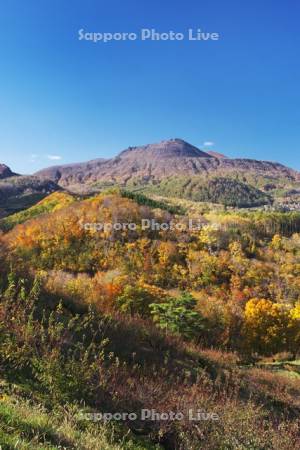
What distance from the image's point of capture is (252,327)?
54.2 metres

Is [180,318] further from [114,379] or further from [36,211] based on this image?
[36,211]

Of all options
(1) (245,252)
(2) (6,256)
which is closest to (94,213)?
(1) (245,252)

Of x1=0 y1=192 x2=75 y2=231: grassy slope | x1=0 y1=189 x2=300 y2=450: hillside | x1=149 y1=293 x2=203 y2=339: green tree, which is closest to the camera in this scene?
x1=0 y1=189 x2=300 y2=450: hillside

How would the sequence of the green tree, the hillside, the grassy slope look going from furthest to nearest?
the grassy slope < the green tree < the hillside

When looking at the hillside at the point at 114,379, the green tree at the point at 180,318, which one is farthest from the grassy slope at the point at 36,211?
the hillside at the point at 114,379

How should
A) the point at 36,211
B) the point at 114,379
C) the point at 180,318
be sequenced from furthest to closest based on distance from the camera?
the point at 36,211
the point at 180,318
the point at 114,379

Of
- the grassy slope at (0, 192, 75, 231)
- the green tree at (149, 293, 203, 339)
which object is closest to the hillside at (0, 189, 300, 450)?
the green tree at (149, 293, 203, 339)

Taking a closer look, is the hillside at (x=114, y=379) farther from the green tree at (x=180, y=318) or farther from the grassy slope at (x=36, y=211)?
the grassy slope at (x=36, y=211)

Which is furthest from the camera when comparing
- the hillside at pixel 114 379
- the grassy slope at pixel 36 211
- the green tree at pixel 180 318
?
the grassy slope at pixel 36 211

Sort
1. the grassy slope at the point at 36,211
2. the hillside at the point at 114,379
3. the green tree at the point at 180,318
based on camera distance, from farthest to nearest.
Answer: the grassy slope at the point at 36,211, the green tree at the point at 180,318, the hillside at the point at 114,379

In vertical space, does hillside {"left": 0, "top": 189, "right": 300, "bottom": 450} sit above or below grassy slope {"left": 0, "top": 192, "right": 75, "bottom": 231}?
above

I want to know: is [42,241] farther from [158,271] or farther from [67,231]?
[158,271]

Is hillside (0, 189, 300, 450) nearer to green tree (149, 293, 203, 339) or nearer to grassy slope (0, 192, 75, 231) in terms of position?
green tree (149, 293, 203, 339)

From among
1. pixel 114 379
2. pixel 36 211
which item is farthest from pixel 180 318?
pixel 36 211
